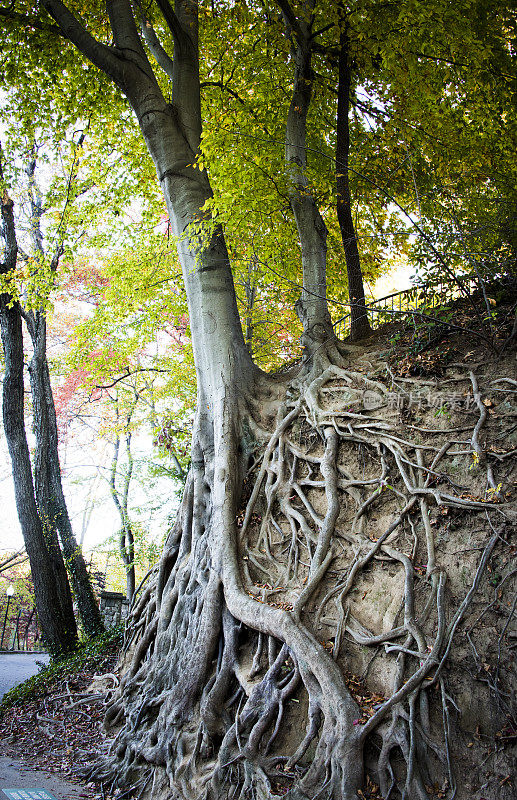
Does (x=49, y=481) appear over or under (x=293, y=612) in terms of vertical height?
over

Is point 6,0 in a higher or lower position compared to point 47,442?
higher

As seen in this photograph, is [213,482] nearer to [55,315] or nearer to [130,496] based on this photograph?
[130,496]

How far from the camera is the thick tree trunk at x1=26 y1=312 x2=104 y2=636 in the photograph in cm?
1032

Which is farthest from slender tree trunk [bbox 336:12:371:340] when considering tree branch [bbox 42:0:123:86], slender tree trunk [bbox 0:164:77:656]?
slender tree trunk [bbox 0:164:77:656]

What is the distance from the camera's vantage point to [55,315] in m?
15.9

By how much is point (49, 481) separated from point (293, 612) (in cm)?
830

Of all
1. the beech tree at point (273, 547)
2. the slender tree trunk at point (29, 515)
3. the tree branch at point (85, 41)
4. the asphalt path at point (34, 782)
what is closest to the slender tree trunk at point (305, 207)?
the beech tree at point (273, 547)

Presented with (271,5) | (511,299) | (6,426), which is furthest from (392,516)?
(6,426)

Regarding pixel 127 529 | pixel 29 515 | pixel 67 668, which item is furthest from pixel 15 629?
pixel 67 668

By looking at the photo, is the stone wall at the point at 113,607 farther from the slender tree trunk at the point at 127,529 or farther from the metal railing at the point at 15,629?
the metal railing at the point at 15,629

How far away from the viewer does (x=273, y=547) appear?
488cm

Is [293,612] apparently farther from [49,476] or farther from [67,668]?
[49,476]

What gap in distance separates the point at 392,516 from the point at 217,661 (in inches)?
77.3

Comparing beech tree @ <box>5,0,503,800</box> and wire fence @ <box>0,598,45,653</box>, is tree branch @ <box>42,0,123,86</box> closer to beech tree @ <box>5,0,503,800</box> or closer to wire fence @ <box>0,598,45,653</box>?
beech tree @ <box>5,0,503,800</box>
